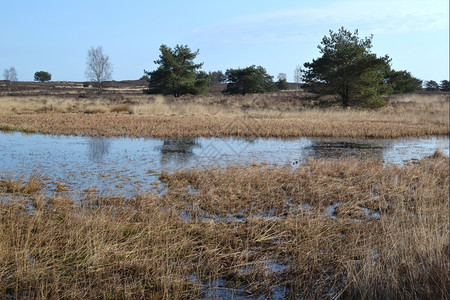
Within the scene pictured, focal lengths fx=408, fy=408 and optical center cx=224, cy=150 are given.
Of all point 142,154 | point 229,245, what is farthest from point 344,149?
point 229,245

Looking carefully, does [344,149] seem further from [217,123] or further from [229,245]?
[229,245]

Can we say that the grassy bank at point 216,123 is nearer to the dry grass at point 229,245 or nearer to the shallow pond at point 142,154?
the shallow pond at point 142,154

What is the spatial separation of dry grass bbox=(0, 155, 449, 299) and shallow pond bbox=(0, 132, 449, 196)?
74.4 inches

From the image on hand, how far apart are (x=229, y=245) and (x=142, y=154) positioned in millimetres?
8926

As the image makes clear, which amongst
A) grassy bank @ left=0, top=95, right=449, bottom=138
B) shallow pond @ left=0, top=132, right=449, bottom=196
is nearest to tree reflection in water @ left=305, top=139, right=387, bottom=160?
shallow pond @ left=0, top=132, right=449, bottom=196

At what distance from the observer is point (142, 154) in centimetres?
1449

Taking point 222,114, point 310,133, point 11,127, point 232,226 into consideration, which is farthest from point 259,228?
point 222,114

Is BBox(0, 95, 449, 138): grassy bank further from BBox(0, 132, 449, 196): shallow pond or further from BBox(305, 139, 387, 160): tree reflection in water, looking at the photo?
BBox(305, 139, 387, 160): tree reflection in water

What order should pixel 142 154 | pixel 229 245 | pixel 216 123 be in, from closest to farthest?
pixel 229 245 → pixel 142 154 → pixel 216 123

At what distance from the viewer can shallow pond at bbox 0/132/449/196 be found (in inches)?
413

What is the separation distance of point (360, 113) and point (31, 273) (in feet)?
86.3

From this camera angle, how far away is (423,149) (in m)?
16.6

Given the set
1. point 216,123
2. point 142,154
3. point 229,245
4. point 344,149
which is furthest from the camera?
point 216,123

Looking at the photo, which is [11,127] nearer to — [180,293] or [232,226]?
[232,226]
